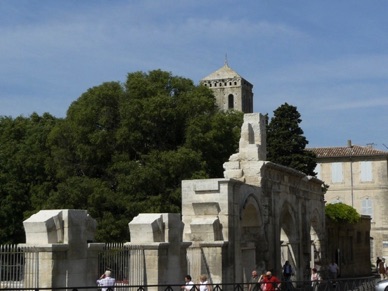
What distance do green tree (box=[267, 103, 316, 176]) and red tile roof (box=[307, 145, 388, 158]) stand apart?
37.4 feet

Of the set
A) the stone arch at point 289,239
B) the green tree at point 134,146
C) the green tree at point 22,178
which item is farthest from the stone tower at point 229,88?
the stone arch at point 289,239

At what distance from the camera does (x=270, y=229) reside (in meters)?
24.5

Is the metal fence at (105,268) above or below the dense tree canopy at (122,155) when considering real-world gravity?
below

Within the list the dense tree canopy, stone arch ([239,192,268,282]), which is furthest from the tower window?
stone arch ([239,192,268,282])

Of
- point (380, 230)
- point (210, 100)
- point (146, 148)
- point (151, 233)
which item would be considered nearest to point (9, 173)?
point (146, 148)

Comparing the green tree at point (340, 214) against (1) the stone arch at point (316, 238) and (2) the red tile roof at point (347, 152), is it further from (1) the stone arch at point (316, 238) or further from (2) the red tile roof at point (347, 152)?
(2) the red tile roof at point (347, 152)

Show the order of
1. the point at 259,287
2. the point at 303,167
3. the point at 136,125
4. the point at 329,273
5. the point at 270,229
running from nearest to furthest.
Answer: the point at 259,287
the point at 270,229
the point at 329,273
the point at 136,125
the point at 303,167

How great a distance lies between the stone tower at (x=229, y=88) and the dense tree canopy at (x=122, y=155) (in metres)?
52.1

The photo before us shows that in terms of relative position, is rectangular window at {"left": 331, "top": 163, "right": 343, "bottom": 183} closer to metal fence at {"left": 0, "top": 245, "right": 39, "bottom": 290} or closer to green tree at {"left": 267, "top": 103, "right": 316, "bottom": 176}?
green tree at {"left": 267, "top": 103, "right": 316, "bottom": 176}

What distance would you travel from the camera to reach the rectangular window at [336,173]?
57.4 meters

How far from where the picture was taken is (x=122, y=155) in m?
34.4

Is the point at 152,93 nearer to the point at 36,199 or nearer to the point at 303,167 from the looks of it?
the point at 36,199

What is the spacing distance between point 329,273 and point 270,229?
8665 mm

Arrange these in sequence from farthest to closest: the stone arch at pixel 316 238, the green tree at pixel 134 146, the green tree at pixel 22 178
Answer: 1. the green tree at pixel 22 178
2. the green tree at pixel 134 146
3. the stone arch at pixel 316 238
